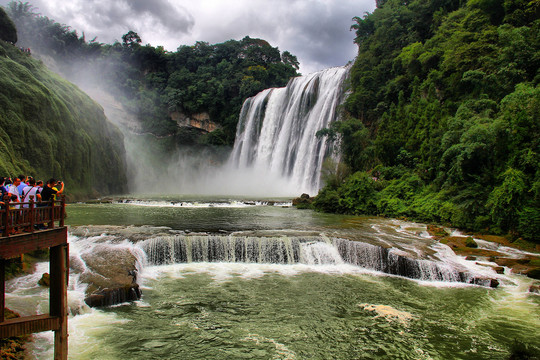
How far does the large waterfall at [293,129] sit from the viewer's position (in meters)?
37.8

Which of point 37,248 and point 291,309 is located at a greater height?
point 37,248

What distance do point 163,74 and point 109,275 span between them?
61.1 meters

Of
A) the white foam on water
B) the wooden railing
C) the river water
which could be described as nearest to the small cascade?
the river water

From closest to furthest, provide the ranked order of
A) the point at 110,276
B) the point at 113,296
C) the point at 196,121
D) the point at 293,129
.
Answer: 1. the point at 113,296
2. the point at 110,276
3. the point at 293,129
4. the point at 196,121

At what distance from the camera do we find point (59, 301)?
630 centimetres

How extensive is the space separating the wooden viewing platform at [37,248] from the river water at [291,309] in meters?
0.88

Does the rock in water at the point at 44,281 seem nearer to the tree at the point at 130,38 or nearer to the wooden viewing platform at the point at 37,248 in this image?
the wooden viewing platform at the point at 37,248

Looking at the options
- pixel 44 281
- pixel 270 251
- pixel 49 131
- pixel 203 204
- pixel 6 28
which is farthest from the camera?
pixel 6 28

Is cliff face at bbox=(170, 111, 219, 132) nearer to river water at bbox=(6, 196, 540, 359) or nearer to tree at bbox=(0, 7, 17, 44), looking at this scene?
tree at bbox=(0, 7, 17, 44)

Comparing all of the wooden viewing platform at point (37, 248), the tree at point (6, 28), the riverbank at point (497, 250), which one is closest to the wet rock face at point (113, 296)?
the wooden viewing platform at point (37, 248)

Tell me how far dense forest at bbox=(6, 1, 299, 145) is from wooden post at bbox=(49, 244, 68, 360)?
53.2m

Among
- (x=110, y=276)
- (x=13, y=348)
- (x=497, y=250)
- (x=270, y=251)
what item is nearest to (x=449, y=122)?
(x=497, y=250)

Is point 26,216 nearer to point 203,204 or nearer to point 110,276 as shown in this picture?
point 110,276

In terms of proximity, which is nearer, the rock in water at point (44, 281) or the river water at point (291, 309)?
the river water at point (291, 309)
